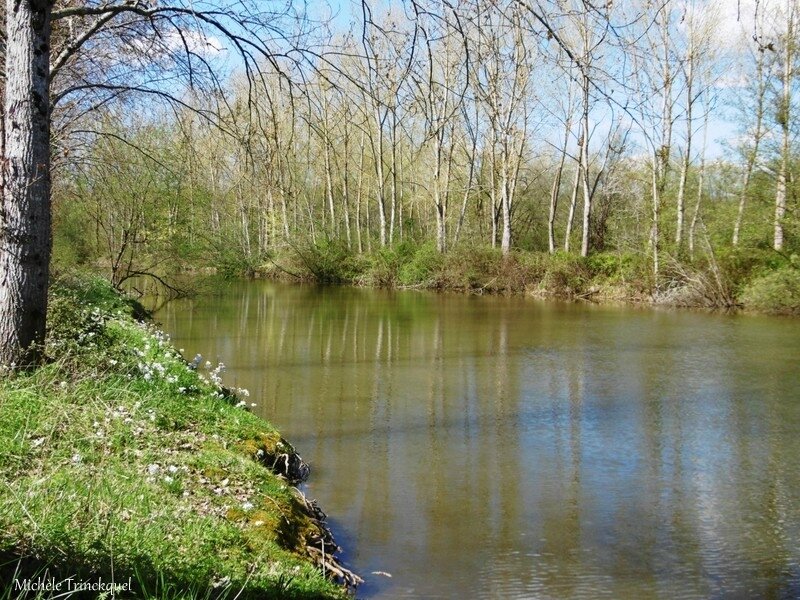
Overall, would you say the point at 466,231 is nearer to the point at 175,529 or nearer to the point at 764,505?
the point at 764,505

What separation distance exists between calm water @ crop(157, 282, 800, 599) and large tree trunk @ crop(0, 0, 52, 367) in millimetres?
2878

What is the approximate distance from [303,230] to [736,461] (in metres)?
31.5

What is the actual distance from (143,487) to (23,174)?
310 cm

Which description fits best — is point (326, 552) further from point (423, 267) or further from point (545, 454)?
point (423, 267)

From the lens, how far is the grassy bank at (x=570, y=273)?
22558 millimetres

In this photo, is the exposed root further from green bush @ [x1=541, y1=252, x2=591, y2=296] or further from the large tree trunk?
green bush @ [x1=541, y1=252, x2=591, y2=296]

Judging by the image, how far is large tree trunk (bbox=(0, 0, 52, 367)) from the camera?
575 cm

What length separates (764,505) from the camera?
6352 mm

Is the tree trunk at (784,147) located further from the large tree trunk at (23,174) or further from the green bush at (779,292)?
the large tree trunk at (23,174)

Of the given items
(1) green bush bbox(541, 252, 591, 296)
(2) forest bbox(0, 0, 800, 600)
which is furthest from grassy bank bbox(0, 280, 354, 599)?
(1) green bush bbox(541, 252, 591, 296)

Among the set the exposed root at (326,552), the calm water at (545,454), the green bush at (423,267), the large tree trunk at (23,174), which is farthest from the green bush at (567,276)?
the large tree trunk at (23,174)

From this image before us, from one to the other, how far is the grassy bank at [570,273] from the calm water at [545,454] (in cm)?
673

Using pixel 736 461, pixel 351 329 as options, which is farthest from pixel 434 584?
pixel 351 329

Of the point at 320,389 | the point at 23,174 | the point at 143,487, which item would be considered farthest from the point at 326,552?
the point at 320,389
